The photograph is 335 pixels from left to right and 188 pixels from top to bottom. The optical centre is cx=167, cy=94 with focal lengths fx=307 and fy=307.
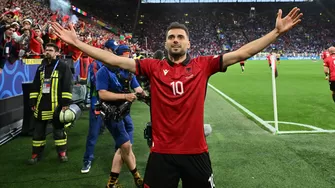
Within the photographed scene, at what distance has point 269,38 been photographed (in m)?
2.62

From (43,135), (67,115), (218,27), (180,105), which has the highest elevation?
(218,27)

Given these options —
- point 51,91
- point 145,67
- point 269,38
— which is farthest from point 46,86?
point 269,38

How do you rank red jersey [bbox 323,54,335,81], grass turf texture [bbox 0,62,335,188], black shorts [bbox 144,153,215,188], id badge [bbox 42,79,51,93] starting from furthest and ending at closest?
1. red jersey [bbox 323,54,335,81]
2. id badge [bbox 42,79,51,93]
3. grass turf texture [bbox 0,62,335,188]
4. black shorts [bbox 144,153,215,188]

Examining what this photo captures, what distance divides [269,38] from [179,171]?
4.48 ft

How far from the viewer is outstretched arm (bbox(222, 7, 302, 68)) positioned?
103 inches

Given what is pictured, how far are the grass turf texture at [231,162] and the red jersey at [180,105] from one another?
A: 216 cm

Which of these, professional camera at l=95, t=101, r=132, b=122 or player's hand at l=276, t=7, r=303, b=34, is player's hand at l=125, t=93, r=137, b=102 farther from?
player's hand at l=276, t=7, r=303, b=34

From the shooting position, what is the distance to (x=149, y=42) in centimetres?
6756

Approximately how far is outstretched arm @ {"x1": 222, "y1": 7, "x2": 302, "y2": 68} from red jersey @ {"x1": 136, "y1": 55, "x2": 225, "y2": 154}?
14 centimetres

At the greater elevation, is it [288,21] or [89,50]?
[288,21]

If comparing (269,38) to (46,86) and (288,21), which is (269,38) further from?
(46,86)

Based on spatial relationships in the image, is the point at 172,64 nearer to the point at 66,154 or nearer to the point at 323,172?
the point at 323,172

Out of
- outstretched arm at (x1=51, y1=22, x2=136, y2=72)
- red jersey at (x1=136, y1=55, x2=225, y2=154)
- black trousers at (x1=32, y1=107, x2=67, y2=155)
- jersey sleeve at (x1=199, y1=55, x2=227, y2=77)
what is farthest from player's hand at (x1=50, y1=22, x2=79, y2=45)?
black trousers at (x1=32, y1=107, x2=67, y2=155)

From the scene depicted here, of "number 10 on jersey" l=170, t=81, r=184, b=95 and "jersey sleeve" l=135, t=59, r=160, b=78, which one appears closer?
"number 10 on jersey" l=170, t=81, r=184, b=95
